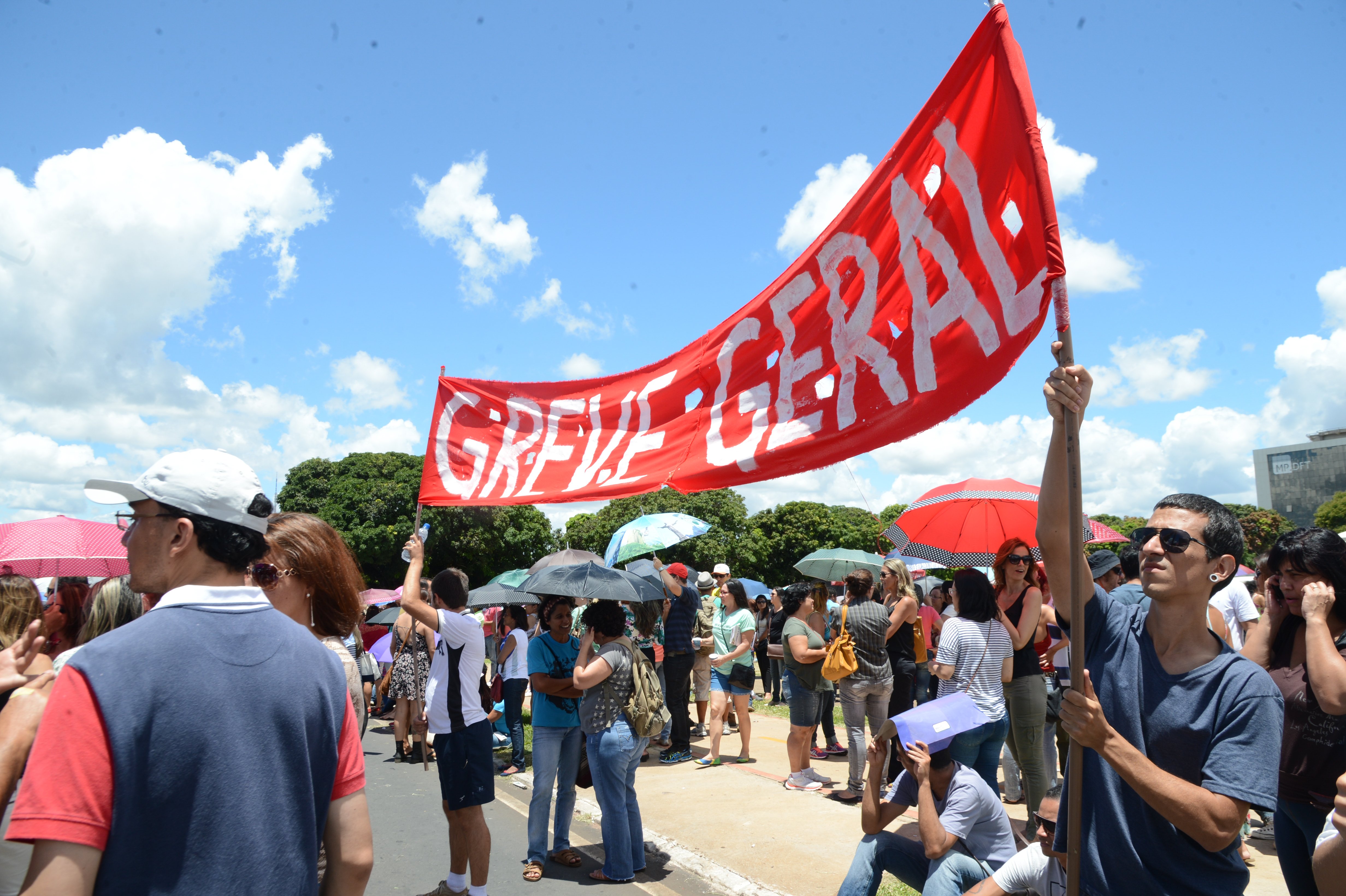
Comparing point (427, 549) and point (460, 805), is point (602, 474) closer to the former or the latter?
point (460, 805)

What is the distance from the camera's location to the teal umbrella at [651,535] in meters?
11.0

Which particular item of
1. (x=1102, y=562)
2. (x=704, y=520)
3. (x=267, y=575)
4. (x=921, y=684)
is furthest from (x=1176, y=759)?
(x=704, y=520)

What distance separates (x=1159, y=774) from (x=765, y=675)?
12.8 m

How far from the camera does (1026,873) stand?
3.50 meters

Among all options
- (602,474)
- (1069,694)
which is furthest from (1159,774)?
(602,474)

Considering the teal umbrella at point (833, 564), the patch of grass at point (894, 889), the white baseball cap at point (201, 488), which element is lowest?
the patch of grass at point (894, 889)

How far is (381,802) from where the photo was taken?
7855mm

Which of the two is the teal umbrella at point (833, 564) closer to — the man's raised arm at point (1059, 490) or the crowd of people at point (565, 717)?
the crowd of people at point (565, 717)

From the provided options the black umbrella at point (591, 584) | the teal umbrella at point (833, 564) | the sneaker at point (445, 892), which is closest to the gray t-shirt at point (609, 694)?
the black umbrella at point (591, 584)

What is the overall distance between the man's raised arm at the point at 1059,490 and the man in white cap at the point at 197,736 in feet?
6.00

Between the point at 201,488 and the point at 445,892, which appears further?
the point at 445,892

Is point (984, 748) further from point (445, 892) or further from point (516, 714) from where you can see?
point (516, 714)

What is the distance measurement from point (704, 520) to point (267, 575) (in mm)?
41092

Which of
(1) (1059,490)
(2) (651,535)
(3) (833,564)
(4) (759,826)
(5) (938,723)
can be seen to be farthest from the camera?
(3) (833,564)
